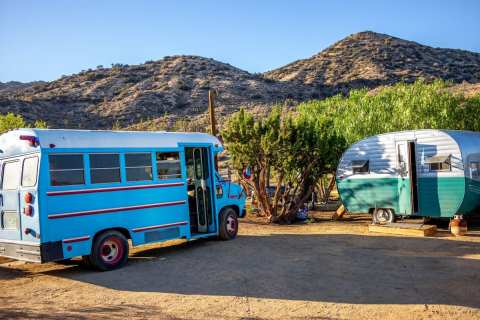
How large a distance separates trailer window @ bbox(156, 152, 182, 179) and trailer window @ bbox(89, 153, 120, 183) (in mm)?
1228

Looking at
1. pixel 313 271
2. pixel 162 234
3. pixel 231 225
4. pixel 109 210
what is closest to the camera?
pixel 313 271

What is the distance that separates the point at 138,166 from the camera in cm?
1055

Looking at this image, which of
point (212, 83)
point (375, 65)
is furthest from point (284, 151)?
point (375, 65)

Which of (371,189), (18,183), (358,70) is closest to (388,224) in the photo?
(371,189)

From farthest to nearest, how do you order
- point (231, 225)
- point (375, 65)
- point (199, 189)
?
1. point (375, 65)
2. point (231, 225)
3. point (199, 189)

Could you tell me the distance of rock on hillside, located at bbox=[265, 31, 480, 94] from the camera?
208 feet

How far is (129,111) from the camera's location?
5422cm

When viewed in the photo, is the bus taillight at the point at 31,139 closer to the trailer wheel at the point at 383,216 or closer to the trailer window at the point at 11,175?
the trailer window at the point at 11,175

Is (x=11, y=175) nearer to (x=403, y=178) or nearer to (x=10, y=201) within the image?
(x=10, y=201)

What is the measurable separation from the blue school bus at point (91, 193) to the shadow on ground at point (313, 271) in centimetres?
71

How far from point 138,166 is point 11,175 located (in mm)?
2617

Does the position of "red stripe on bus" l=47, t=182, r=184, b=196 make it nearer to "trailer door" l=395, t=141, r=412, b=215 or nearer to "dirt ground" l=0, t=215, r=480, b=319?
"dirt ground" l=0, t=215, r=480, b=319

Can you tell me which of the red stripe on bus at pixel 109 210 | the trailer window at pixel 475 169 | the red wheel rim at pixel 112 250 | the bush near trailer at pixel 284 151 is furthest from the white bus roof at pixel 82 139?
the trailer window at pixel 475 169

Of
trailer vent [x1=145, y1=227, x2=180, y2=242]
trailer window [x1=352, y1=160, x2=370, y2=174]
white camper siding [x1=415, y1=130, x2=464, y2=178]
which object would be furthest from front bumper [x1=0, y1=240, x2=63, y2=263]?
white camper siding [x1=415, y1=130, x2=464, y2=178]
